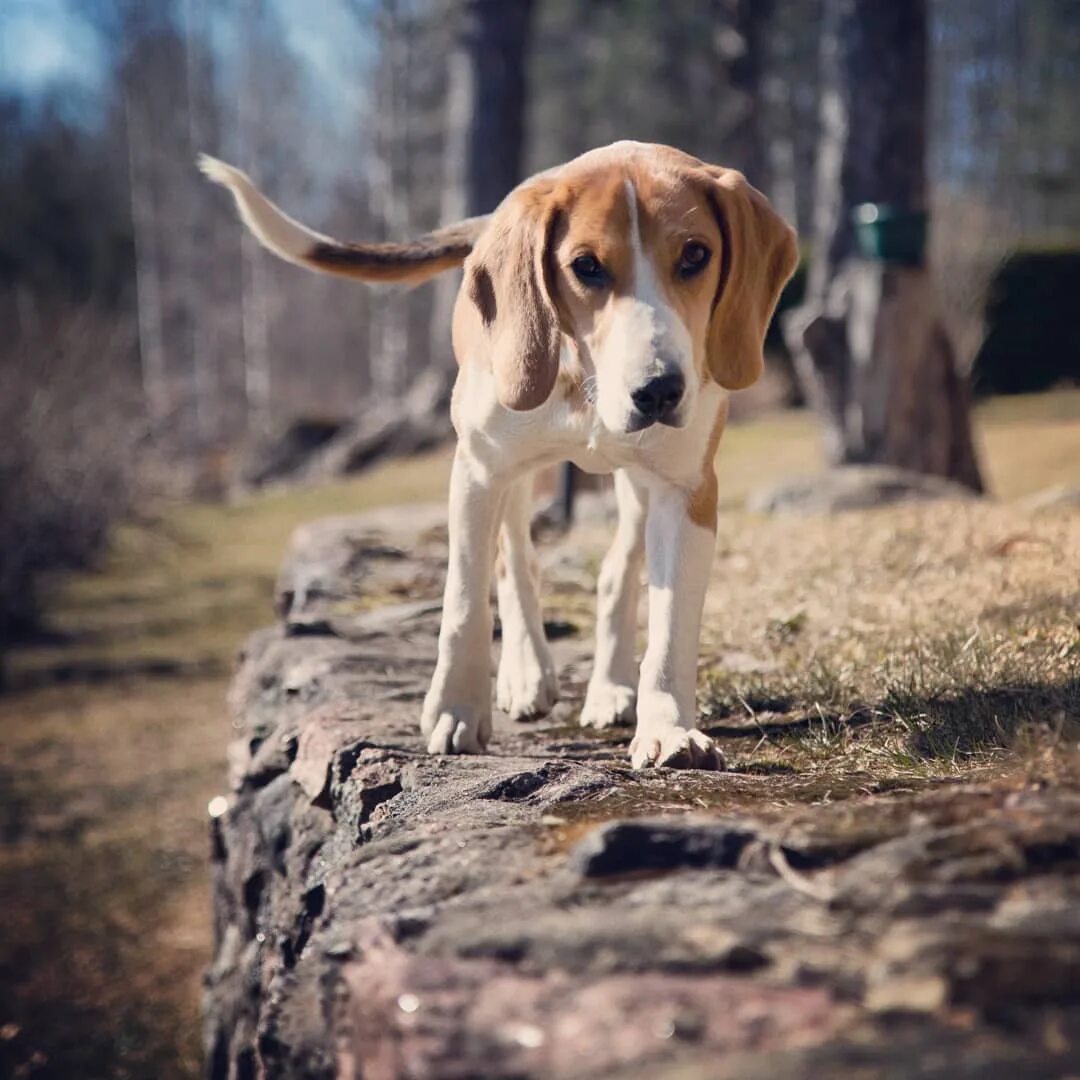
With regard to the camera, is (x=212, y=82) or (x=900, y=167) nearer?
(x=900, y=167)

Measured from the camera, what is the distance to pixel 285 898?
3.19 metres

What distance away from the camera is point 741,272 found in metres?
3.00

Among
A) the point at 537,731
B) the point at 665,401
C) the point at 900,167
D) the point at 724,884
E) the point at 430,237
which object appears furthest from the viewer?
the point at 900,167

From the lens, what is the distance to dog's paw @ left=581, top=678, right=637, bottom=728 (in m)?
3.48

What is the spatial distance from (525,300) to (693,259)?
38cm

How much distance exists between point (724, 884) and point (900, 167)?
7.88 m

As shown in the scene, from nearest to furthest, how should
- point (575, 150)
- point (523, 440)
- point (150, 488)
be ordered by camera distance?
point (523, 440), point (150, 488), point (575, 150)

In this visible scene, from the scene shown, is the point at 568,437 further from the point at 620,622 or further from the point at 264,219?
the point at 264,219

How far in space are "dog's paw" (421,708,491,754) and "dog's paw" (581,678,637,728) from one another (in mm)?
379

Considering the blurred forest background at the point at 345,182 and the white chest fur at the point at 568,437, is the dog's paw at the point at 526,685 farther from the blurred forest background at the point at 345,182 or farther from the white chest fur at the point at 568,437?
the blurred forest background at the point at 345,182

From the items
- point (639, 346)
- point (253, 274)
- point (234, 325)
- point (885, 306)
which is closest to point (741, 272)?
point (639, 346)

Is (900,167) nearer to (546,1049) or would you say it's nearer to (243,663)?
(243,663)

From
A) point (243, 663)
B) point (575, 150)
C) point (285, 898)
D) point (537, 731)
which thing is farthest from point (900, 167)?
point (575, 150)

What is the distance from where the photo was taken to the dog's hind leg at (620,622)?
351 cm
